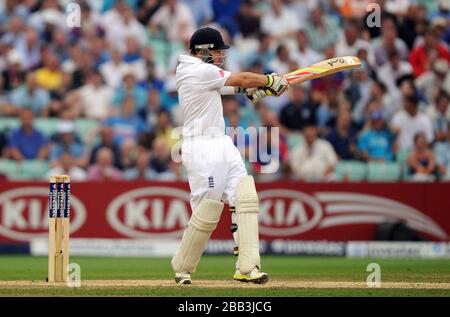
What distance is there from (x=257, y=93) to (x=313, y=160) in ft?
18.9

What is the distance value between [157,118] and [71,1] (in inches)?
105

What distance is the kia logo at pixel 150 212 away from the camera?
14172 mm

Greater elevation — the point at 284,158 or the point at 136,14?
the point at 136,14

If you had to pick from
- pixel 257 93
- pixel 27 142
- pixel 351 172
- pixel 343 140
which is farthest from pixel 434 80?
pixel 257 93

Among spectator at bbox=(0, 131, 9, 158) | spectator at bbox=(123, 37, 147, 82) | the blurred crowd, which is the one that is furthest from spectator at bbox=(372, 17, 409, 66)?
spectator at bbox=(0, 131, 9, 158)

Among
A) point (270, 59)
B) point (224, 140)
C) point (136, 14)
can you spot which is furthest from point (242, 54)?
point (224, 140)

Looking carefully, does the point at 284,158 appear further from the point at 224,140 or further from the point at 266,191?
the point at 224,140

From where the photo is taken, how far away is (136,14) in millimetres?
16734

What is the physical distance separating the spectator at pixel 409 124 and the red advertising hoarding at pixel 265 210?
98 cm

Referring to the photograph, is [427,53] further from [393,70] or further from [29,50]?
[29,50]

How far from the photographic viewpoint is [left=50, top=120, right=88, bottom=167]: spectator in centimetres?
1451

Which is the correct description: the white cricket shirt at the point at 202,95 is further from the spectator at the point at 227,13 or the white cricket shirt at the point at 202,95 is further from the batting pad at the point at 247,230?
the spectator at the point at 227,13

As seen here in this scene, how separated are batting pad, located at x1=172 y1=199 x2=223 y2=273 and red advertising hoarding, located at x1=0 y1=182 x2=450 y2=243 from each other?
17.3 feet

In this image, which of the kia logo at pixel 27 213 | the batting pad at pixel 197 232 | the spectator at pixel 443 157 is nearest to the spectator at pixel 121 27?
the kia logo at pixel 27 213
